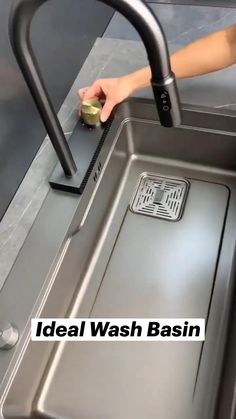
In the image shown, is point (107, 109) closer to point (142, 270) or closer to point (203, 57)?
point (203, 57)

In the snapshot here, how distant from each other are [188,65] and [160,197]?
0.29m

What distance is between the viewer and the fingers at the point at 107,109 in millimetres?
852

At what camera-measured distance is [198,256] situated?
2.76 ft

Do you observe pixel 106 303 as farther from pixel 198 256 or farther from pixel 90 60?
pixel 90 60

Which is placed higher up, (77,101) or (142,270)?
(77,101)

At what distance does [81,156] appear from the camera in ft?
2.65

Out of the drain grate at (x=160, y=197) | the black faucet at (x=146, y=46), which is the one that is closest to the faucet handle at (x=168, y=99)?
the black faucet at (x=146, y=46)

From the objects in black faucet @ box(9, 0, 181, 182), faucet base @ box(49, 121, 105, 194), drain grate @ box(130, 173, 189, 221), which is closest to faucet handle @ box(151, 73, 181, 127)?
black faucet @ box(9, 0, 181, 182)

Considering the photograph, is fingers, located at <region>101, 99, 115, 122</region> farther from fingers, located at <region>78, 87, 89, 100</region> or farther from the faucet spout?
the faucet spout

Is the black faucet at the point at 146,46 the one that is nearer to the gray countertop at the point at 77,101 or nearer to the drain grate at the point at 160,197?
the gray countertop at the point at 77,101

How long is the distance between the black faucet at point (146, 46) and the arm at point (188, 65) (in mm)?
263

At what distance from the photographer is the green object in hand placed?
841mm

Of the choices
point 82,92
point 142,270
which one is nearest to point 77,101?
point 82,92

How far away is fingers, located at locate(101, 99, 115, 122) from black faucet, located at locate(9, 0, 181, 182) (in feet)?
0.74
